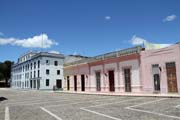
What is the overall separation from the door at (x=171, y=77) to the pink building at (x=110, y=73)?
3619 millimetres

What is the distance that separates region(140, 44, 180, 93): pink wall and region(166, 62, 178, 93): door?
0.30m

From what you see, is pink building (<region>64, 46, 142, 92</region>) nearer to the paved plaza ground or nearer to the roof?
the roof

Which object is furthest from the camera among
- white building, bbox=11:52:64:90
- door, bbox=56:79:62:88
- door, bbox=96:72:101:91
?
door, bbox=56:79:62:88

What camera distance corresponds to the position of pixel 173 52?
19641mm

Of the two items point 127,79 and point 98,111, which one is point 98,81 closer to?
point 127,79

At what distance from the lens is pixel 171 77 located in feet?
65.5

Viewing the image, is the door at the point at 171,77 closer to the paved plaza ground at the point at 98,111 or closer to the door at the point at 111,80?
the paved plaza ground at the point at 98,111

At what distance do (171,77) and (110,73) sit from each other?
9.01m

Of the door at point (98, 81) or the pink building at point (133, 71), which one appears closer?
the pink building at point (133, 71)

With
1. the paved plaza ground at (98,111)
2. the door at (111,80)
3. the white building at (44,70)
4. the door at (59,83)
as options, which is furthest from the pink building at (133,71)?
the door at (59,83)

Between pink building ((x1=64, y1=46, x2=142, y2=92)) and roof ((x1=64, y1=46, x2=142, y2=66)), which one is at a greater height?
roof ((x1=64, y1=46, x2=142, y2=66))

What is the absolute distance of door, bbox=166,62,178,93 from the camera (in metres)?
19.7

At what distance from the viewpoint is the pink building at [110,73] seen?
23.8 m

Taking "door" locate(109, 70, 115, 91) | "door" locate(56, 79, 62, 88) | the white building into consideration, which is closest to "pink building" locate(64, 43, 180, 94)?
"door" locate(109, 70, 115, 91)
